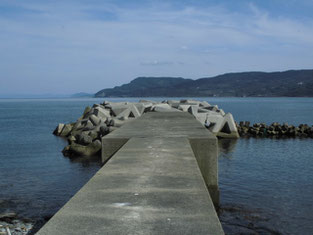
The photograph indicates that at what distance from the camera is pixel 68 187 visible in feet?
31.4

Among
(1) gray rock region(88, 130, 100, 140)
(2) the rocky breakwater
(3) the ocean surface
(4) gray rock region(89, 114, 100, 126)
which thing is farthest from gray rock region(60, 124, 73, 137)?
(2) the rocky breakwater

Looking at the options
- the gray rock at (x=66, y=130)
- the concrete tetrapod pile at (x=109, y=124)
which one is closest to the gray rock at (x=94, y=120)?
the concrete tetrapod pile at (x=109, y=124)

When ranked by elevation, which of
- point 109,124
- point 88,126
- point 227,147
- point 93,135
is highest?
point 109,124

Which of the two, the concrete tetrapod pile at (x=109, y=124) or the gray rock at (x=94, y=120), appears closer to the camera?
the concrete tetrapod pile at (x=109, y=124)

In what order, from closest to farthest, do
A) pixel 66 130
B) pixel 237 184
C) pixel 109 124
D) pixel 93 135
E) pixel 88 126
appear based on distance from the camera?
pixel 237 184 → pixel 93 135 → pixel 109 124 → pixel 88 126 → pixel 66 130

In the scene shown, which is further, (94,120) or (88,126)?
(94,120)

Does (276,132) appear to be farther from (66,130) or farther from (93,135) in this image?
(66,130)

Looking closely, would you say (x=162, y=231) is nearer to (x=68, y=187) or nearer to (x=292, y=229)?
(x=292, y=229)

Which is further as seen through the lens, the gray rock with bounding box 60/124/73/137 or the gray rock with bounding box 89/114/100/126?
the gray rock with bounding box 60/124/73/137

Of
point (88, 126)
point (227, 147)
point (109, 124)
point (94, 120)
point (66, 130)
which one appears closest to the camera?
point (227, 147)

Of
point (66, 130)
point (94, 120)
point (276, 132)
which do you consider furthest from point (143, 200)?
point (66, 130)

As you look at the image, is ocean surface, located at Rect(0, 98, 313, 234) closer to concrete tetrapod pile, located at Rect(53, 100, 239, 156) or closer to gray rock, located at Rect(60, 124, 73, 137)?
concrete tetrapod pile, located at Rect(53, 100, 239, 156)

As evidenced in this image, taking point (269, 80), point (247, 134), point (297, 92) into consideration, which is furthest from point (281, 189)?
point (269, 80)

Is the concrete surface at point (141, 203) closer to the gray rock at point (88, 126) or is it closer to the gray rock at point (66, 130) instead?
the gray rock at point (88, 126)
